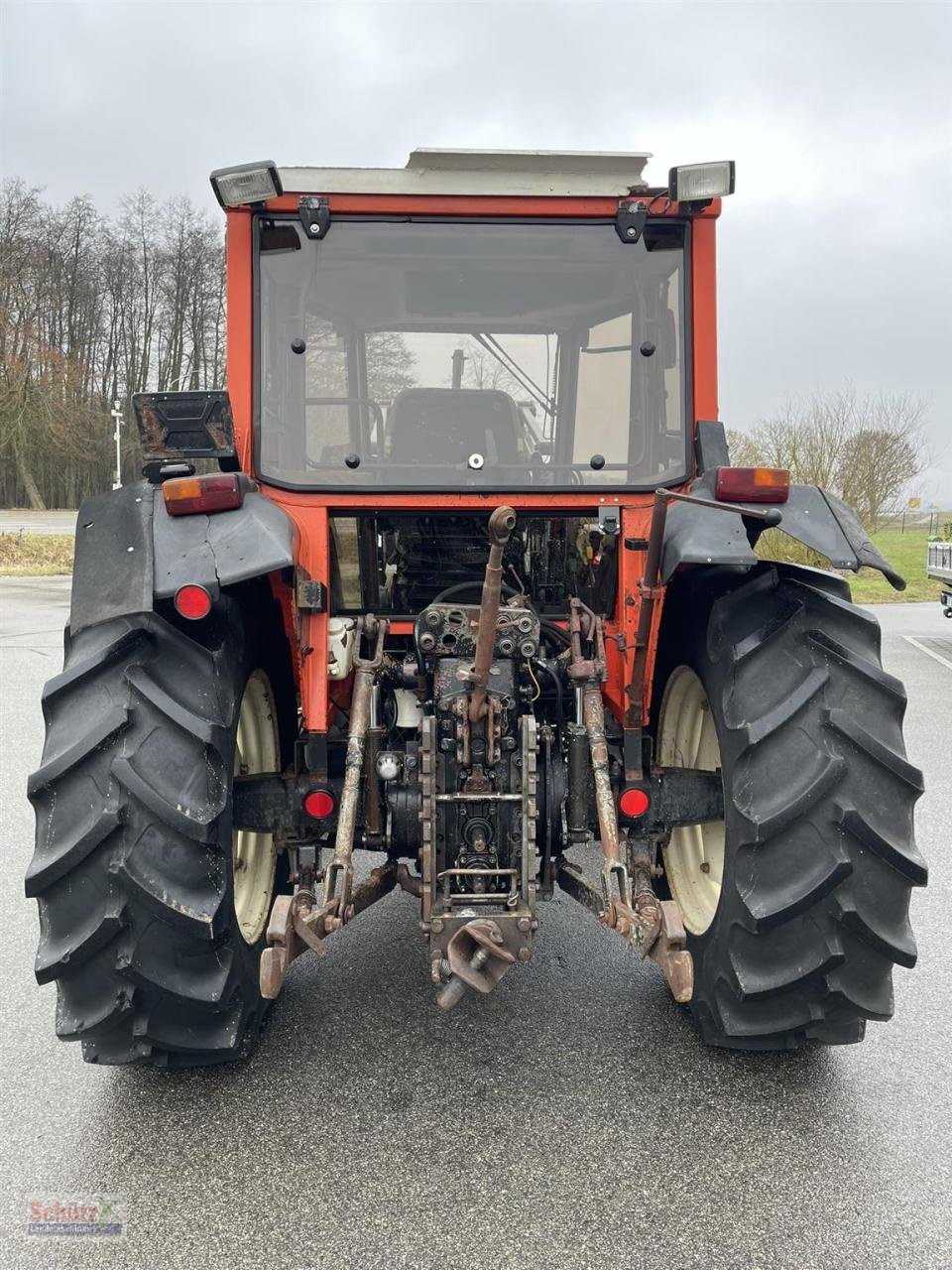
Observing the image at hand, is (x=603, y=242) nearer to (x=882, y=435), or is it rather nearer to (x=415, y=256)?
(x=415, y=256)

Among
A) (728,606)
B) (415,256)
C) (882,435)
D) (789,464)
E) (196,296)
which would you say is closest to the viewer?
(728,606)

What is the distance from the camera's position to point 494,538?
2.38 meters

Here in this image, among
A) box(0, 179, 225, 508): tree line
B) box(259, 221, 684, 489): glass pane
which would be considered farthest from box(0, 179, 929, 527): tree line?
box(259, 221, 684, 489): glass pane

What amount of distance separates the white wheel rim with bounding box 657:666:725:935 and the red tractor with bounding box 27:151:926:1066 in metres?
0.01

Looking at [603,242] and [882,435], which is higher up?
[882,435]

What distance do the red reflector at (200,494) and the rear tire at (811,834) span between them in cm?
143

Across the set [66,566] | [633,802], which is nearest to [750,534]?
[633,802]

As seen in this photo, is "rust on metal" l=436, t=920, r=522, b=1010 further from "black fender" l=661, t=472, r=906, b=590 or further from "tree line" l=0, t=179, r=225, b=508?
"tree line" l=0, t=179, r=225, b=508

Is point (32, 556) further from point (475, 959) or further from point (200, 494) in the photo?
point (475, 959)

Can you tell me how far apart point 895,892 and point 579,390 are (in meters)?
1.85

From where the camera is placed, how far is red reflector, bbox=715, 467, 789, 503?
9.05 ft

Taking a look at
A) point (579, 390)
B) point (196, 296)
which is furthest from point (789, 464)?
point (196, 296)

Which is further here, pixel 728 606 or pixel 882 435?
pixel 882 435

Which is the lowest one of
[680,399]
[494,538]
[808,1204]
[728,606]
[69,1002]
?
[808,1204]
